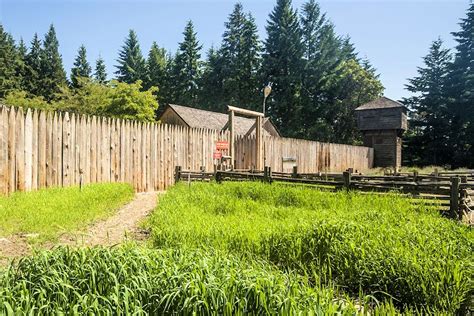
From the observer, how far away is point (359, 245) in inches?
172

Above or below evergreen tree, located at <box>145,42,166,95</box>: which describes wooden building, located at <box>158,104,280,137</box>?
below

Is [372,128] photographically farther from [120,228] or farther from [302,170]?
[120,228]

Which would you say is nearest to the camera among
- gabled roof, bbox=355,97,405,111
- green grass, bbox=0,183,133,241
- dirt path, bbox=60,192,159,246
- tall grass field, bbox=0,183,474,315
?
tall grass field, bbox=0,183,474,315

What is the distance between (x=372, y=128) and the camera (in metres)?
31.9

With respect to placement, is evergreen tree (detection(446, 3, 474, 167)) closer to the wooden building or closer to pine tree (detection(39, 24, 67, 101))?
the wooden building

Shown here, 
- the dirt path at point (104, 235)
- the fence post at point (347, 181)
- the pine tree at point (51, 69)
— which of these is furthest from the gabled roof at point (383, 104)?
the pine tree at point (51, 69)

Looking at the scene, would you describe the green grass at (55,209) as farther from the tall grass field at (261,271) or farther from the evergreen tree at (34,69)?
the evergreen tree at (34,69)

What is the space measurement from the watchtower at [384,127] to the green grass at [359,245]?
1025 inches

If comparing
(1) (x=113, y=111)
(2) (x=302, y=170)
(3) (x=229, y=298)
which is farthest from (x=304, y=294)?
(1) (x=113, y=111)

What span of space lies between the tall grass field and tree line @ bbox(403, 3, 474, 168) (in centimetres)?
3413

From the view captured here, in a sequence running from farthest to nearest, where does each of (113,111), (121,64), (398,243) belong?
(121,64)
(113,111)
(398,243)

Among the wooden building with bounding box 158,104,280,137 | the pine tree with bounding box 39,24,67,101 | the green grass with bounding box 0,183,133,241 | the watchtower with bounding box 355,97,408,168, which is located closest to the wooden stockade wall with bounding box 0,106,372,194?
the green grass with bounding box 0,183,133,241

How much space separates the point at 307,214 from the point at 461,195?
11.0 ft

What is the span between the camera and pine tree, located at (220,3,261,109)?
156 ft
